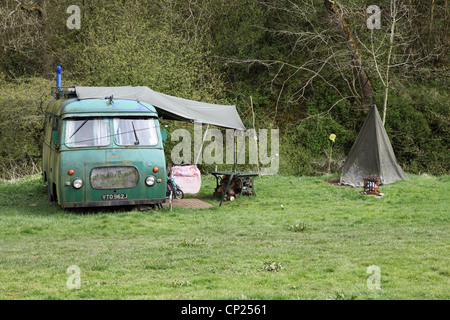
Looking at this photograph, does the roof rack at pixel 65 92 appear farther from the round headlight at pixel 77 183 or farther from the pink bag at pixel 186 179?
the pink bag at pixel 186 179

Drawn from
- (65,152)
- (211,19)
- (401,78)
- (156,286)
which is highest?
(211,19)

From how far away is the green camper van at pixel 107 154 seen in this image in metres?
12.4

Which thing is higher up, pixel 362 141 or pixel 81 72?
pixel 81 72

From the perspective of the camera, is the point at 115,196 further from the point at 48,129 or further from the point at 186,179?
the point at 48,129

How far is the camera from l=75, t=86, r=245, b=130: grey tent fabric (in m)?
14.0

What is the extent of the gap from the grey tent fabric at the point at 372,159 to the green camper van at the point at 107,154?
736 centimetres

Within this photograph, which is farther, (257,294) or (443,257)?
(443,257)


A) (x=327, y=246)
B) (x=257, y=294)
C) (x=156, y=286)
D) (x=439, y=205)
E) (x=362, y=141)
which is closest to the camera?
(x=257, y=294)

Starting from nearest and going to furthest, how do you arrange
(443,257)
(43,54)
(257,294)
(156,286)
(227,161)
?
(257,294) < (156,286) < (443,257) < (227,161) < (43,54)

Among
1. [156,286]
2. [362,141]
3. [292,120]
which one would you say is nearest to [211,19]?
[292,120]

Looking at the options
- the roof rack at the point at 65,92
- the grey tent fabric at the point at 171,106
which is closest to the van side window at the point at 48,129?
the roof rack at the point at 65,92

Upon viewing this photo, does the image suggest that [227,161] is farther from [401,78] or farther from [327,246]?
[327,246]

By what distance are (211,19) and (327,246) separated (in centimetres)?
2437

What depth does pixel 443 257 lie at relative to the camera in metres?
7.87
